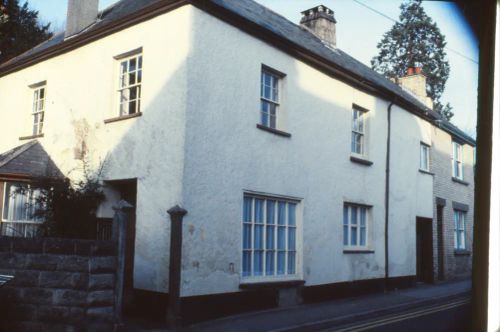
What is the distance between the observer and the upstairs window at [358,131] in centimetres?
1379

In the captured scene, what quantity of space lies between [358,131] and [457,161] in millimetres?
8034

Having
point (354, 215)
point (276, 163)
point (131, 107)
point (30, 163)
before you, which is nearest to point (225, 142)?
point (276, 163)

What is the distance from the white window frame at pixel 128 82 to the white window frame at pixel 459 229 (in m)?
14.1

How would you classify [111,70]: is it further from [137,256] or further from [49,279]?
[49,279]

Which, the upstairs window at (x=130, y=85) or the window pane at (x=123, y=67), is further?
the window pane at (x=123, y=67)

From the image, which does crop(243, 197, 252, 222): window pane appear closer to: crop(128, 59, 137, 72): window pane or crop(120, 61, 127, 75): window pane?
crop(128, 59, 137, 72): window pane

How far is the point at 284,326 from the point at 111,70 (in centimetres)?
650

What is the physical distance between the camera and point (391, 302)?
11641 mm

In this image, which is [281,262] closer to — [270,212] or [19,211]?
[270,212]

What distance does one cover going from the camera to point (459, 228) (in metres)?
19.5

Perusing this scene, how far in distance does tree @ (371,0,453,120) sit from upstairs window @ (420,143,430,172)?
104 inches

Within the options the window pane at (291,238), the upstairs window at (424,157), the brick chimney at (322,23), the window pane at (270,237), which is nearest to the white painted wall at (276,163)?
the window pane at (291,238)

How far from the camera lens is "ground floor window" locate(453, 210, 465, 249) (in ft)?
62.9

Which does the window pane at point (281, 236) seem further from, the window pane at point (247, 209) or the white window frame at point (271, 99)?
the white window frame at point (271, 99)
